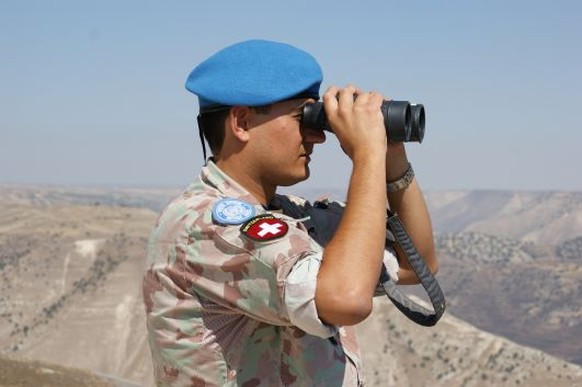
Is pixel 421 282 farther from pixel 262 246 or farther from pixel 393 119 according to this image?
pixel 262 246

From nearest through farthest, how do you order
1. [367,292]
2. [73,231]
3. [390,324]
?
[367,292] → [390,324] → [73,231]

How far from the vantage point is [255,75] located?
333 cm

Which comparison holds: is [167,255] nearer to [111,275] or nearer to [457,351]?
[457,351]

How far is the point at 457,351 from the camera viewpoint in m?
115

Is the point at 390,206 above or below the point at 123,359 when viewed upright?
above

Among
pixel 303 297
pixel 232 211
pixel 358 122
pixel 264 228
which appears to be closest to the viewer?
pixel 303 297

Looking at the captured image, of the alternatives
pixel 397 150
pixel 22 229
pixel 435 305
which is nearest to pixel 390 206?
pixel 397 150

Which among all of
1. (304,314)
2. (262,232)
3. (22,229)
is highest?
(262,232)

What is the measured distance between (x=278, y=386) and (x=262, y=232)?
727mm

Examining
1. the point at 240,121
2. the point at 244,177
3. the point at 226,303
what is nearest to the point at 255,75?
the point at 240,121

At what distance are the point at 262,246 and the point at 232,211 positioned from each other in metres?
0.23

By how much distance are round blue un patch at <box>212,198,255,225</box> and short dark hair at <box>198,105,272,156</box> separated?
42 centimetres

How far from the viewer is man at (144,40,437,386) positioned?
2.93m

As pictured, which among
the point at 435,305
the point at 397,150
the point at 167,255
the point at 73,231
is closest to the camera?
the point at 167,255
